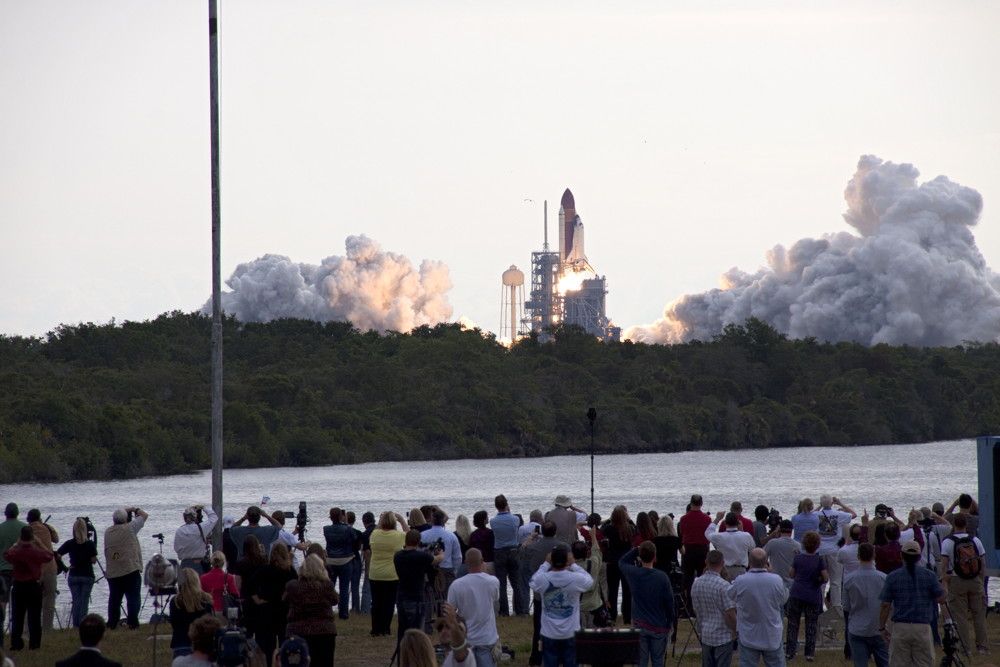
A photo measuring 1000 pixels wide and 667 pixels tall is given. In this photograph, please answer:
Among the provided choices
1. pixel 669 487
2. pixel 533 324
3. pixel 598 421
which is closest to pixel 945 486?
pixel 669 487

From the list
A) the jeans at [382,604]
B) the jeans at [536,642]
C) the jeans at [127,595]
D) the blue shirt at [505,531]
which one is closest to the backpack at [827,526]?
the blue shirt at [505,531]

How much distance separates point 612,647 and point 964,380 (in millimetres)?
105587

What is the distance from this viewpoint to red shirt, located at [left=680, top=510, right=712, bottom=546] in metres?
18.9

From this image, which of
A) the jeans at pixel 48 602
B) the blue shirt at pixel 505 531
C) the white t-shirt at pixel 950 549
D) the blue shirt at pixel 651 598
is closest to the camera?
the blue shirt at pixel 651 598

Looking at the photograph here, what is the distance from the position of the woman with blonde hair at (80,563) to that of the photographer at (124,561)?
0.20 meters

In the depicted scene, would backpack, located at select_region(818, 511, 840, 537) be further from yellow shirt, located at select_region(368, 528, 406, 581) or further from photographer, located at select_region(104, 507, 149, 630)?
photographer, located at select_region(104, 507, 149, 630)

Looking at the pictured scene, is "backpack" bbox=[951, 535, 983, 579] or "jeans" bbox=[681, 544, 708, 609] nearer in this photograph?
"backpack" bbox=[951, 535, 983, 579]

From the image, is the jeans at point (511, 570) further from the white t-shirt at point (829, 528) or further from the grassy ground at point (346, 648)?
the white t-shirt at point (829, 528)

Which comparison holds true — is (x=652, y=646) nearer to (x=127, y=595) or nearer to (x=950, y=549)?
(x=950, y=549)

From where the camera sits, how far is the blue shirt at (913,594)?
1456 centimetres

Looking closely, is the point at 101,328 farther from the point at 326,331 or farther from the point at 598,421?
the point at 598,421

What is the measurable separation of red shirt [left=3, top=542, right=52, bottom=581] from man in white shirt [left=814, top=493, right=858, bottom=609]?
809 cm

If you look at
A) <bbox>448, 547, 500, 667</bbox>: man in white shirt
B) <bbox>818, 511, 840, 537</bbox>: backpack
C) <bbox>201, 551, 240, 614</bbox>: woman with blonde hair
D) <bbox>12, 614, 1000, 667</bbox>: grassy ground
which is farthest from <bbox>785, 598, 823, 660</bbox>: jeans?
<bbox>201, 551, 240, 614</bbox>: woman with blonde hair

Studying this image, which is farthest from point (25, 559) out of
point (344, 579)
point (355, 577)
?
point (355, 577)
